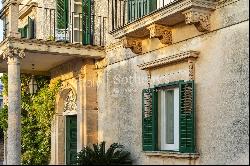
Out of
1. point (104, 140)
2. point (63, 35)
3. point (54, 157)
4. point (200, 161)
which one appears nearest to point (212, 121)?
point (200, 161)

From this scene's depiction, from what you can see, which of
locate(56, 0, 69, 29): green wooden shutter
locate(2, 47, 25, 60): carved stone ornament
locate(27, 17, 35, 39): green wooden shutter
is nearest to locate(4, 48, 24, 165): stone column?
locate(2, 47, 25, 60): carved stone ornament

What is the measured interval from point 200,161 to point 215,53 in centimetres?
208

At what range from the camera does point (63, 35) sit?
46.1 ft

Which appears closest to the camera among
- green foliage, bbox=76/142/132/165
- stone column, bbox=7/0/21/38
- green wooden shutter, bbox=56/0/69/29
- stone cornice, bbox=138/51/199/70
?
stone cornice, bbox=138/51/199/70

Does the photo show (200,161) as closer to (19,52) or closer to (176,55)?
(176,55)

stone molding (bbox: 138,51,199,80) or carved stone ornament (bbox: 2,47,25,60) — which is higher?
carved stone ornament (bbox: 2,47,25,60)

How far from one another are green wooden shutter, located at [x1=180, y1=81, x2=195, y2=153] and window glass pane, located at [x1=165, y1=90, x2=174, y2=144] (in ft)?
2.55

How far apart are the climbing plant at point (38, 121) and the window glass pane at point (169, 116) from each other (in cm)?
576

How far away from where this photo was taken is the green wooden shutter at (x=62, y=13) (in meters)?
14.1

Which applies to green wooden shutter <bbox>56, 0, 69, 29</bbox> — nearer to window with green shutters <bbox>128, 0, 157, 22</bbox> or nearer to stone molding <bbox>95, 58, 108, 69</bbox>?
stone molding <bbox>95, 58, 108, 69</bbox>

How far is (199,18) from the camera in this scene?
8836mm

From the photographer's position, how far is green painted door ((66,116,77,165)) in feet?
48.6

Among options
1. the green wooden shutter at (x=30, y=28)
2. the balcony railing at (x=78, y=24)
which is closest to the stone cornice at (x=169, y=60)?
the balcony railing at (x=78, y=24)

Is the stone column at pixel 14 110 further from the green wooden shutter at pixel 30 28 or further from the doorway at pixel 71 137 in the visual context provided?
the green wooden shutter at pixel 30 28
